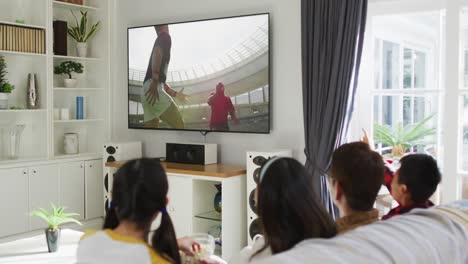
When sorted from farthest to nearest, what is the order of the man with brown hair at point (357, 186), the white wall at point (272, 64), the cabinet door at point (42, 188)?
1. the cabinet door at point (42, 188)
2. the white wall at point (272, 64)
3. the man with brown hair at point (357, 186)

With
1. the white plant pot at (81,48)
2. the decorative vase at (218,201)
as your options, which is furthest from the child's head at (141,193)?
the white plant pot at (81,48)

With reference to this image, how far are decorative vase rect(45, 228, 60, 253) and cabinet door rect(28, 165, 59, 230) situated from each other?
2.08 meters

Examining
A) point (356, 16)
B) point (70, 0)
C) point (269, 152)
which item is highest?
point (70, 0)

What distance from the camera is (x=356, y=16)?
4.42 metres

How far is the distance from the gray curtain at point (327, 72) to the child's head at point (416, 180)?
2.17 meters

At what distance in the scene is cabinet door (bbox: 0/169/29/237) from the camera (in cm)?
526

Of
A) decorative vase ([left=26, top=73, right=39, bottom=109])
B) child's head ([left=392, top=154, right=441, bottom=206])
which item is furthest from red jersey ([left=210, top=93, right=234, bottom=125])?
child's head ([left=392, top=154, right=441, bottom=206])

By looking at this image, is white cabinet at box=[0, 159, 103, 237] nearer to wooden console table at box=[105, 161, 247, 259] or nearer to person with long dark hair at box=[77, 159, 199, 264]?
wooden console table at box=[105, 161, 247, 259]

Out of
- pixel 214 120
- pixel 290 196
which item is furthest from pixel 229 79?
pixel 290 196

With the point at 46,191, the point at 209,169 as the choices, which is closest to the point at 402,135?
the point at 209,169

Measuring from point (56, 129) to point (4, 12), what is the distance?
1276 millimetres

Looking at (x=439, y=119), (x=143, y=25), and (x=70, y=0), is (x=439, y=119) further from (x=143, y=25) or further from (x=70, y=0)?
(x=70, y=0)

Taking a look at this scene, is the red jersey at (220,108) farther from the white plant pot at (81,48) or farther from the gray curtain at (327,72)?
the white plant pot at (81,48)

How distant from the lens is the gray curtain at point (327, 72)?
175 inches
